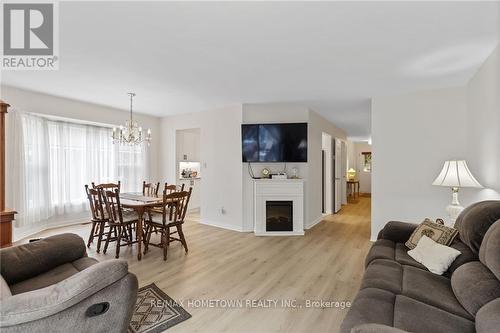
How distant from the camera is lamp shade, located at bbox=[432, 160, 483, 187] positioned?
113 inches

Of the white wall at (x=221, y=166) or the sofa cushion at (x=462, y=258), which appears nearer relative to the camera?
the sofa cushion at (x=462, y=258)

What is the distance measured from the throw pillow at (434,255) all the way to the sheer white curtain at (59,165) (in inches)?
223

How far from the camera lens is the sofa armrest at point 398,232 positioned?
103 inches

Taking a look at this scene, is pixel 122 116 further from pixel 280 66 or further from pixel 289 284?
pixel 289 284

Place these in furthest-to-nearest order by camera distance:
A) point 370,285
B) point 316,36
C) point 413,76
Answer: point 413,76, point 316,36, point 370,285

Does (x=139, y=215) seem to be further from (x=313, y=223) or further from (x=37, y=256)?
(x=313, y=223)

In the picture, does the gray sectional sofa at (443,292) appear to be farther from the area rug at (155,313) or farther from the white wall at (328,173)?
the white wall at (328,173)

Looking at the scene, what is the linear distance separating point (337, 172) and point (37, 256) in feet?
23.2

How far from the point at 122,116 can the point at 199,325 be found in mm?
5079

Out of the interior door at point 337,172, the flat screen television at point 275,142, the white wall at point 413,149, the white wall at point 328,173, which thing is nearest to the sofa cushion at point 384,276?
the white wall at point 413,149

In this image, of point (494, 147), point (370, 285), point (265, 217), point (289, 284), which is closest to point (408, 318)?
point (370, 285)

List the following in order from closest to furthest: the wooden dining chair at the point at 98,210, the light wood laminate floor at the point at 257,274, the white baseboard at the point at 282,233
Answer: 1. the light wood laminate floor at the point at 257,274
2. the wooden dining chair at the point at 98,210
3. the white baseboard at the point at 282,233

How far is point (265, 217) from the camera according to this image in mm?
4781

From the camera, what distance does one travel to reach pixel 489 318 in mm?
1188
